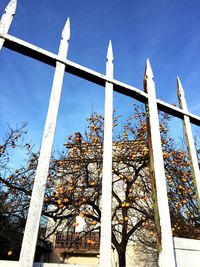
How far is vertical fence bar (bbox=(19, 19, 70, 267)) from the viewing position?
1.23m

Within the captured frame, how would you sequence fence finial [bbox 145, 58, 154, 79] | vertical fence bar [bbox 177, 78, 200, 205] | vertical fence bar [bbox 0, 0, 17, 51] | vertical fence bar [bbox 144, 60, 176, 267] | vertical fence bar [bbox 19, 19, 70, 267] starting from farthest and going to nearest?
fence finial [bbox 145, 58, 154, 79]
vertical fence bar [bbox 177, 78, 200, 205]
vertical fence bar [bbox 0, 0, 17, 51]
vertical fence bar [bbox 144, 60, 176, 267]
vertical fence bar [bbox 19, 19, 70, 267]

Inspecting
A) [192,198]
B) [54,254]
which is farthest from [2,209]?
[54,254]

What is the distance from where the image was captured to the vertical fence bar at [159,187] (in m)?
1.56

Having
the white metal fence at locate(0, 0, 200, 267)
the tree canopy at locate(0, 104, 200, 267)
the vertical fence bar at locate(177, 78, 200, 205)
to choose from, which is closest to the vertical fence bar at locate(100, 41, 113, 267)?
the white metal fence at locate(0, 0, 200, 267)

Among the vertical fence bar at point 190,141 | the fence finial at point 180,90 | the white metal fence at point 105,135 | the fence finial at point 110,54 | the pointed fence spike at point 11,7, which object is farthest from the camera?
the fence finial at point 180,90

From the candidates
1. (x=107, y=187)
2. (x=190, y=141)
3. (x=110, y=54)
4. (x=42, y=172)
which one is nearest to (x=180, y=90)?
(x=190, y=141)

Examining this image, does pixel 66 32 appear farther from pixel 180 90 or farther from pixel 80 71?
pixel 180 90

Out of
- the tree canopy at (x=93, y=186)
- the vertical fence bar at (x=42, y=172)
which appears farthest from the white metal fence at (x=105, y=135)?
the tree canopy at (x=93, y=186)

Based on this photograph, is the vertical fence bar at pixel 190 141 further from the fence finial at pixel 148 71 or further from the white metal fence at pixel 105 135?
the fence finial at pixel 148 71

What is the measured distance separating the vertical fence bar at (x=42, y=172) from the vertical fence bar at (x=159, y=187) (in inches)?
36.7

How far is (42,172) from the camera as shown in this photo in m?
1.44

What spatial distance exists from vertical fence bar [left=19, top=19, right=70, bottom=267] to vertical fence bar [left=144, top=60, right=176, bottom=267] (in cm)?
93

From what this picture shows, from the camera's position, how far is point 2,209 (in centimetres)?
512

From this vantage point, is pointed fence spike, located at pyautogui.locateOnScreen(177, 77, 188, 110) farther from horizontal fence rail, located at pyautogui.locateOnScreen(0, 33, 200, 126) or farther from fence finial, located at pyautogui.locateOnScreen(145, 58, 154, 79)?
fence finial, located at pyautogui.locateOnScreen(145, 58, 154, 79)
